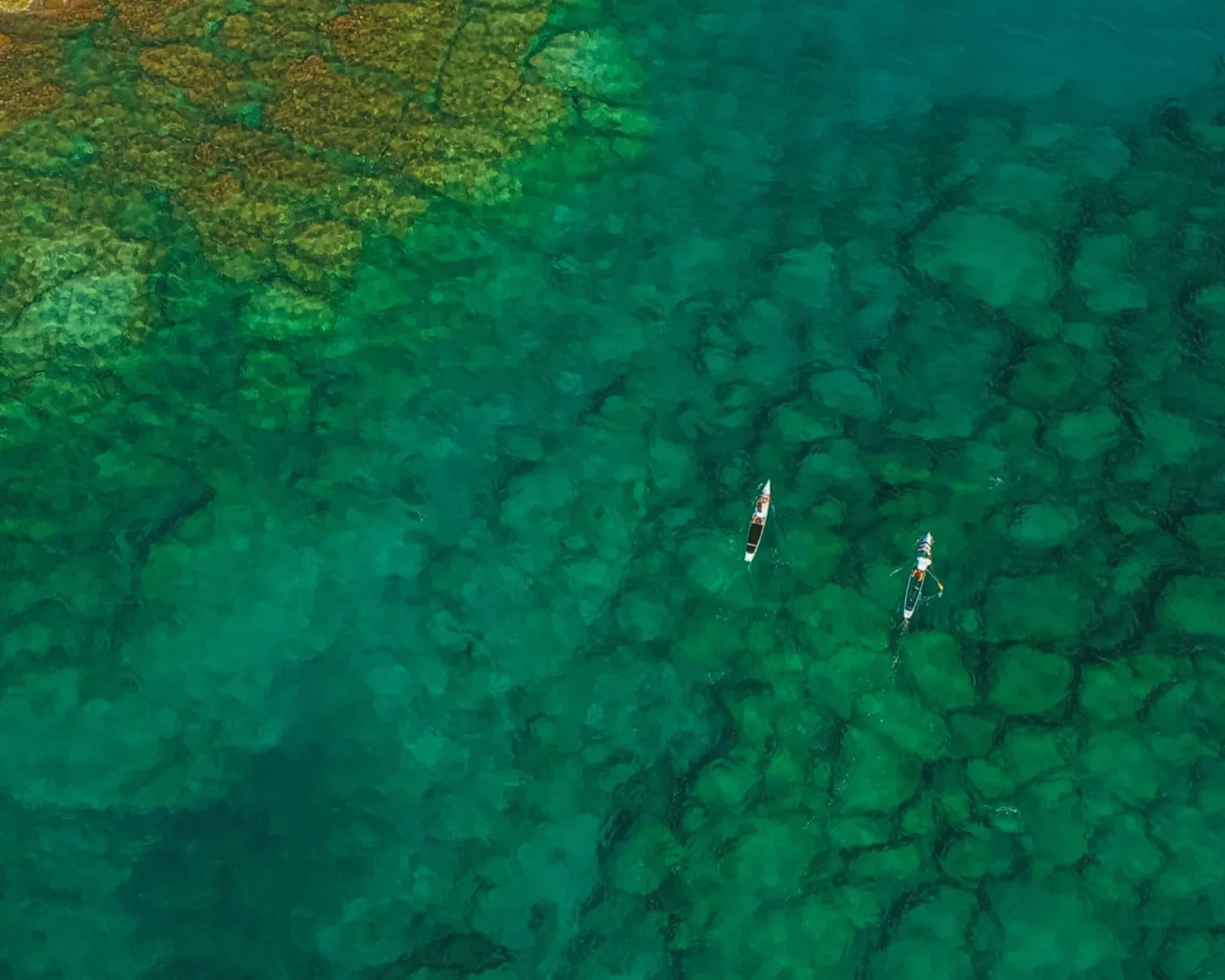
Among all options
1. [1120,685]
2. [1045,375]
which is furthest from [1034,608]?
[1045,375]

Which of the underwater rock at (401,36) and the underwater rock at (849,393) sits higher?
the underwater rock at (401,36)

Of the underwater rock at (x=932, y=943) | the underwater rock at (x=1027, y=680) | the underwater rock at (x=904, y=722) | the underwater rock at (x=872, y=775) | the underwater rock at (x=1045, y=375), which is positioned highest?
the underwater rock at (x=1045, y=375)

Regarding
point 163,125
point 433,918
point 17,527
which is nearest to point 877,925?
point 433,918

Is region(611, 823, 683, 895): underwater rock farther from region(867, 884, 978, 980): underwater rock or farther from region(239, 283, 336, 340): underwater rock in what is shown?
region(239, 283, 336, 340): underwater rock

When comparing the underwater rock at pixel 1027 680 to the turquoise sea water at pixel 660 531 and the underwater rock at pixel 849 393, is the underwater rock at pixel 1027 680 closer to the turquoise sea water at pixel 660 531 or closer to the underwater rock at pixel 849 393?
the turquoise sea water at pixel 660 531

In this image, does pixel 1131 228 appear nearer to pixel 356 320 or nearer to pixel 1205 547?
pixel 1205 547

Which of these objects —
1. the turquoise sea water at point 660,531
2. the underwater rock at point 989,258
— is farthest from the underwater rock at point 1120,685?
the underwater rock at point 989,258

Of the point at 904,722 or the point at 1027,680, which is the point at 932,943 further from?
the point at 1027,680

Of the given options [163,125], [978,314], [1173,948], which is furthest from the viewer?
[163,125]
